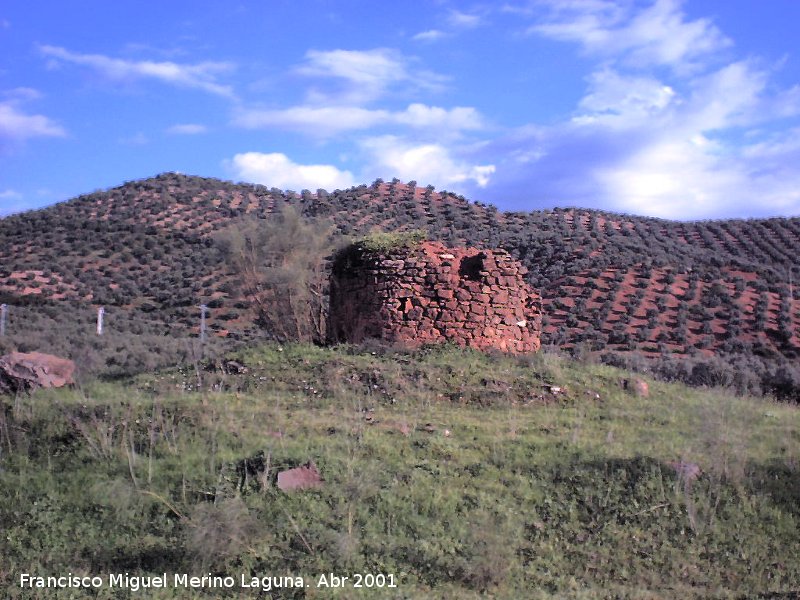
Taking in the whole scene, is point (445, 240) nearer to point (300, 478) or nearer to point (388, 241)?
point (388, 241)

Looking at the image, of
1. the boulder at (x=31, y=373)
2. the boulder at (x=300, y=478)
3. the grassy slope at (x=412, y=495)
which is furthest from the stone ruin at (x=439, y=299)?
the boulder at (x=300, y=478)

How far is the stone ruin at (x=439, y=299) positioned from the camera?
13.5 meters

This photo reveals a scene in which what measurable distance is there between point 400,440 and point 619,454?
236 centimetres

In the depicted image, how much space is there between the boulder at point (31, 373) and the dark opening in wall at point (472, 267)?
6714 mm

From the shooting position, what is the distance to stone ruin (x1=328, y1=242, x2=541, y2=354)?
1351 cm

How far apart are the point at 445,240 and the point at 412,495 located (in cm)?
2443

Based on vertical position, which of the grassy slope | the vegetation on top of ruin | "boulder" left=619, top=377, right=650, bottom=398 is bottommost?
the grassy slope

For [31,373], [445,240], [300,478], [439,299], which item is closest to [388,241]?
[439,299]

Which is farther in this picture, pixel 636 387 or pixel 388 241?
pixel 388 241

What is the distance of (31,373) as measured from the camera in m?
11.0

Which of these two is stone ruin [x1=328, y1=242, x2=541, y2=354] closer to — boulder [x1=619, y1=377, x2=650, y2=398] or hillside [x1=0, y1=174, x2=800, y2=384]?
boulder [x1=619, y1=377, x2=650, y2=398]

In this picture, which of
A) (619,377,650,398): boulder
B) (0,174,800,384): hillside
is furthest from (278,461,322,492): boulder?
(0,174,800,384): hillside

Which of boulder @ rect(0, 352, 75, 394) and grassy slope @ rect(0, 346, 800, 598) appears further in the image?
boulder @ rect(0, 352, 75, 394)

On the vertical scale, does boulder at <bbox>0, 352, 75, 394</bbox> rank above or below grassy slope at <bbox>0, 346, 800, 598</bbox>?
above
